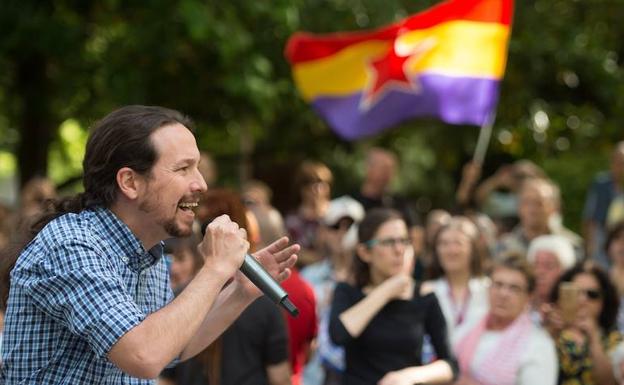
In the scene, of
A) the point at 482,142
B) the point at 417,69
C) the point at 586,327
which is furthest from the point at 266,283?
the point at 482,142

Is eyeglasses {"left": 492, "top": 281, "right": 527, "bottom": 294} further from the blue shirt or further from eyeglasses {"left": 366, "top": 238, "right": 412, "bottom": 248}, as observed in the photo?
the blue shirt

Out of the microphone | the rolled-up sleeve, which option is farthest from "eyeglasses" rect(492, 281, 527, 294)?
the rolled-up sleeve

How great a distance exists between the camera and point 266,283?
355cm

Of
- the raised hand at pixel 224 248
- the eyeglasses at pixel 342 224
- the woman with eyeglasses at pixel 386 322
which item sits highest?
the raised hand at pixel 224 248

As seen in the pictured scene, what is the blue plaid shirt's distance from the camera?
3.23 metres

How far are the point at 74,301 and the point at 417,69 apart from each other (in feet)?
26.9

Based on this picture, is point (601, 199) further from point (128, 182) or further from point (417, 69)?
point (128, 182)

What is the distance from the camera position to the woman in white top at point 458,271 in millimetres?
7504

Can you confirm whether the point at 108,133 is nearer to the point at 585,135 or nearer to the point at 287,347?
the point at 287,347

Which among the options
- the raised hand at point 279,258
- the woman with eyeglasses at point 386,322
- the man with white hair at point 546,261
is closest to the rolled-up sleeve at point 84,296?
the raised hand at point 279,258

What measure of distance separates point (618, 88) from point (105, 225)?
44.5 ft

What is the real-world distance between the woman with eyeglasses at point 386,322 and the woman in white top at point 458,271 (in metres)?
1.31

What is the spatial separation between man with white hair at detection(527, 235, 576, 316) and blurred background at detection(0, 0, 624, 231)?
3202 mm

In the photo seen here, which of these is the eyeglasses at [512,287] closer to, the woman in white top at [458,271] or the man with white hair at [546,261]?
the woman in white top at [458,271]
